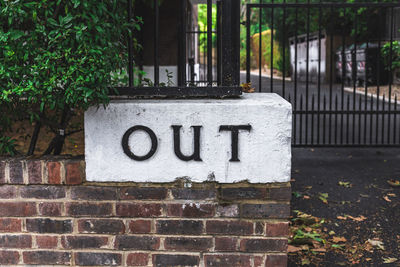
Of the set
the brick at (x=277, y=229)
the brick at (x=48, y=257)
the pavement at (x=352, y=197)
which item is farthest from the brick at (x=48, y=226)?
the pavement at (x=352, y=197)

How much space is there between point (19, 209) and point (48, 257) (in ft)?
0.92

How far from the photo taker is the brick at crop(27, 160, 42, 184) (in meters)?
2.53

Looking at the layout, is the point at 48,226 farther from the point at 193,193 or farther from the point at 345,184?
the point at 345,184

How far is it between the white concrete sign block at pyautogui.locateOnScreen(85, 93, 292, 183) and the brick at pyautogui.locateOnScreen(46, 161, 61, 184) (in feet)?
0.50

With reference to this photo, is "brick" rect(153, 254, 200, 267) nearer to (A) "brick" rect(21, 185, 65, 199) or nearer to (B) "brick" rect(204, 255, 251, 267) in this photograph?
(B) "brick" rect(204, 255, 251, 267)

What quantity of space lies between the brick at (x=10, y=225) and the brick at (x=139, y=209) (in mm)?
510

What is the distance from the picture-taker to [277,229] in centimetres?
253

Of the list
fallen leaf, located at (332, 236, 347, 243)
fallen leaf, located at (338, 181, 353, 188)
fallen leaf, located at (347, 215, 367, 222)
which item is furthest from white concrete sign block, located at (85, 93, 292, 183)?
fallen leaf, located at (338, 181, 353, 188)

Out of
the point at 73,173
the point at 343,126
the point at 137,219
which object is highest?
the point at 73,173

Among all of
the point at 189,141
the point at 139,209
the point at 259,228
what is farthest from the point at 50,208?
the point at 259,228

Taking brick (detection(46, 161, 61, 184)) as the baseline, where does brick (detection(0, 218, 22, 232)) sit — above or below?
below

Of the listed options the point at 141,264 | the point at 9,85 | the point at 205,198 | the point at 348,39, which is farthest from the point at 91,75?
the point at 348,39

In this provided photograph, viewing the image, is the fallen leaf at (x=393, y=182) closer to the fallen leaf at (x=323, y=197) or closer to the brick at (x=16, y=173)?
the fallen leaf at (x=323, y=197)

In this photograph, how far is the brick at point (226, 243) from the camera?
254cm
